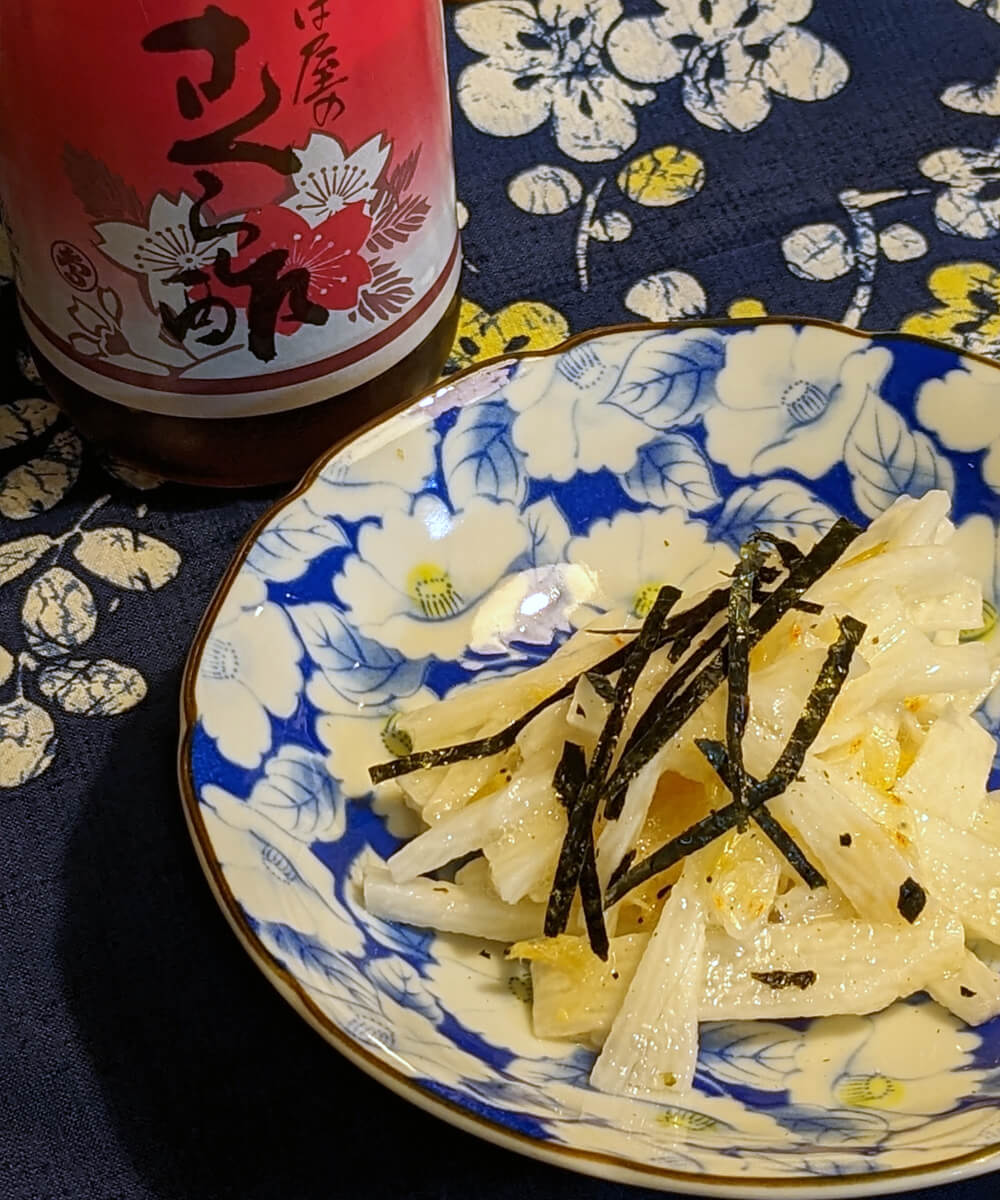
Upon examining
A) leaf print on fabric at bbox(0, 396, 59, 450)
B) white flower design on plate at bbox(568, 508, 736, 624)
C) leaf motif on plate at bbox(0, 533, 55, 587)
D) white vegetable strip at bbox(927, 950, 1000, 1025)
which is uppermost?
leaf print on fabric at bbox(0, 396, 59, 450)

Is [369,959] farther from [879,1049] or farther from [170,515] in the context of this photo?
[170,515]

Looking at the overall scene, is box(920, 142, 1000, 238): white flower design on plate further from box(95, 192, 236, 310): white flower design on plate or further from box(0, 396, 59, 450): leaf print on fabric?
box(0, 396, 59, 450): leaf print on fabric

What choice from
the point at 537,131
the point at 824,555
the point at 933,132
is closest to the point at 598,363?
the point at 824,555

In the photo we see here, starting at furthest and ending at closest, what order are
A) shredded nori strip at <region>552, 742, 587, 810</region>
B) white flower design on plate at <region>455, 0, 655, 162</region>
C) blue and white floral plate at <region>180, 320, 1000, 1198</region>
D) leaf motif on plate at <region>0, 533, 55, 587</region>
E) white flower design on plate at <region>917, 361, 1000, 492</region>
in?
white flower design on plate at <region>455, 0, 655, 162</region>, leaf motif on plate at <region>0, 533, 55, 587</region>, white flower design on plate at <region>917, 361, 1000, 492</region>, shredded nori strip at <region>552, 742, 587, 810</region>, blue and white floral plate at <region>180, 320, 1000, 1198</region>

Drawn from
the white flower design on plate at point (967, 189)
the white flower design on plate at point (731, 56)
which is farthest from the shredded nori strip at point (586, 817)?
the white flower design on plate at point (731, 56)

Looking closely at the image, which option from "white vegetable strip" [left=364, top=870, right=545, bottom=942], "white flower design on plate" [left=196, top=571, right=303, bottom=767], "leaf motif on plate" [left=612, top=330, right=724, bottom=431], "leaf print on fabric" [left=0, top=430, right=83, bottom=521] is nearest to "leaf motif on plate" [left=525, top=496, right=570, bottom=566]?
"leaf motif on plate" [left=612, top=330, right=724, bottom=431]

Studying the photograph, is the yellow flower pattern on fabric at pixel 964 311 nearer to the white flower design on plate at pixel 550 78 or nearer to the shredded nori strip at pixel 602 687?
the white flower design on plate at pixel 550 78

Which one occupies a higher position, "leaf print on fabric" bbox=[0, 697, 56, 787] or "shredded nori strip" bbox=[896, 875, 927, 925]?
"shredded nori strip" bbox=[896, 875, 927, 925]

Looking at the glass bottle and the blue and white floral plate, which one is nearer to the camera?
the blue and white floral plate
